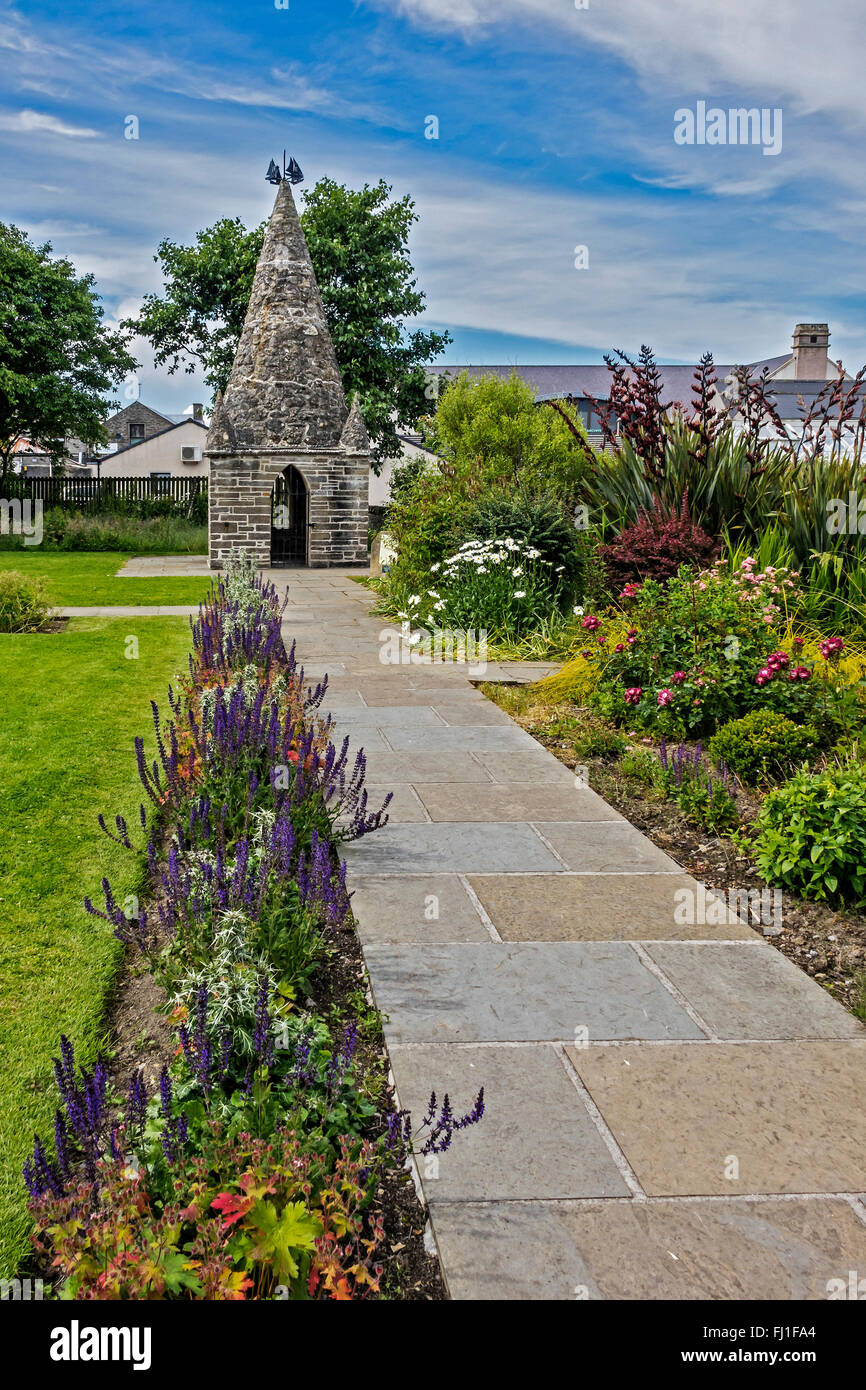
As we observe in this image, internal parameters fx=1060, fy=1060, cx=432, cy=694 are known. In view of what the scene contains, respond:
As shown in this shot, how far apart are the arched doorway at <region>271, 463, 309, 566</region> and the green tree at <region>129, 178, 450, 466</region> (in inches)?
337

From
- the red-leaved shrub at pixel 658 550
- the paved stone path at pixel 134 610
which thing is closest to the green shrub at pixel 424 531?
the paved stone path at pixel 134 610

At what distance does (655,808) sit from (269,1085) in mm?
3436

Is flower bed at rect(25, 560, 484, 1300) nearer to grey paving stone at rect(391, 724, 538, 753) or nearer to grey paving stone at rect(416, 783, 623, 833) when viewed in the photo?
grey paving stone at rect(416, 783, 623, 833)

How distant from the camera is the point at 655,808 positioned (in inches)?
223

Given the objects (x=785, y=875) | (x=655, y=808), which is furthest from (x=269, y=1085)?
(x=655, y=808)

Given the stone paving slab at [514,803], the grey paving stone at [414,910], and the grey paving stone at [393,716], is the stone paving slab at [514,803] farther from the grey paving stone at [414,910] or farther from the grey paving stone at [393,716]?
the grey paving stone at [393,716]

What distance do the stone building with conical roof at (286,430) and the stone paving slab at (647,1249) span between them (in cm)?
2024

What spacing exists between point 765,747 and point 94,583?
1422 cm

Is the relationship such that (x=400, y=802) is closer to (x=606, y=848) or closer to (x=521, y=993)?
(x=606, y=848)

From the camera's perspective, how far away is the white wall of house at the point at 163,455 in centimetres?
7125

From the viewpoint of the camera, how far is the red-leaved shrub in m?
8.49

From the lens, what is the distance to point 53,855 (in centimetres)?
498
